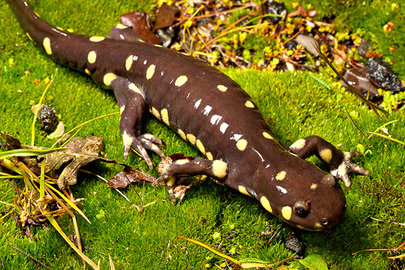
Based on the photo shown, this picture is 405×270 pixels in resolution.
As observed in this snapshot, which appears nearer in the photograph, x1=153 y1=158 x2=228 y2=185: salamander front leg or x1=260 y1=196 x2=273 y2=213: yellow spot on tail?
x1=260 y1=196 x2=273 y2=213: yellow spot on tail

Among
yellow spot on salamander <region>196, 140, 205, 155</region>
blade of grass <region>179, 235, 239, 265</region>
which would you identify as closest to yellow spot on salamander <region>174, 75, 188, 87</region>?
yellow spot on salamander <region>196, 140, 205, 155</region>

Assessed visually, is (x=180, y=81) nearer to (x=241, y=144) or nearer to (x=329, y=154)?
(x=241, y=144)

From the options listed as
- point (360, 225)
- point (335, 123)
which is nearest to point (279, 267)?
point (360, 225)

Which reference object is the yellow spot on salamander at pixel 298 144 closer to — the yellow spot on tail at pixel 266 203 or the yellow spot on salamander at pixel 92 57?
the yellow spot on tail at pixel 266 203

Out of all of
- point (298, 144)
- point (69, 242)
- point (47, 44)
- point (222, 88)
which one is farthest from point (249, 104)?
point (47, 44)

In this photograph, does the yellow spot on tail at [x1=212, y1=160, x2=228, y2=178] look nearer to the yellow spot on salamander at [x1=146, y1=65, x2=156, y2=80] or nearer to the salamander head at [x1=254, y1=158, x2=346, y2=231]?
the salamander head at [x1=254, y1=158, x2=346, y2=231]

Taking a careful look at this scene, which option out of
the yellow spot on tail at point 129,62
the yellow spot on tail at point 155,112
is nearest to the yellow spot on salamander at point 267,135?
the yellow spot on tail at point 155,112

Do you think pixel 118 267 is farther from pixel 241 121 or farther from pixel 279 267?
pixel 241 121
